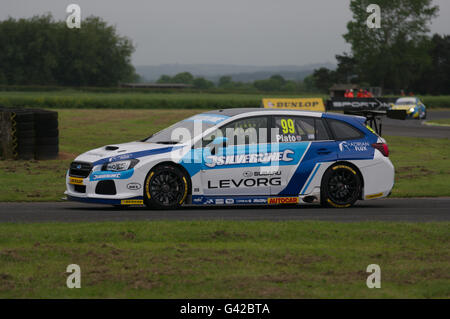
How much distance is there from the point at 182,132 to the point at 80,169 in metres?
1.66

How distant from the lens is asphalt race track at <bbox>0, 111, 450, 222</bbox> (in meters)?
10.0

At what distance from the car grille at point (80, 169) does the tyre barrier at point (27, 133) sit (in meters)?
8.13

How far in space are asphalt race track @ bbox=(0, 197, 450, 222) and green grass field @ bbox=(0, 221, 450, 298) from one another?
0.92 meters

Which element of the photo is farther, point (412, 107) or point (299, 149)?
point (412, 107)

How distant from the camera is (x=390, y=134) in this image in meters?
33.1

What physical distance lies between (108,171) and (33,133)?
29.9ft

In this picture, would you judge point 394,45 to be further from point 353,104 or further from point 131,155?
point 131,155

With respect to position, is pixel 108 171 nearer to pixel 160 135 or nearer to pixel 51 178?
pixel 160 135

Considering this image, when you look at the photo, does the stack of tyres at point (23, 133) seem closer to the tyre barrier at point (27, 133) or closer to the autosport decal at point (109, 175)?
the tyre barrier at point (27, 133)

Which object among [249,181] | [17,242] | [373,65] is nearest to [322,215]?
[249,181]

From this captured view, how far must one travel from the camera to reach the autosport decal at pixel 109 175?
10.6 metres

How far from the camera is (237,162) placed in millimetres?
11055

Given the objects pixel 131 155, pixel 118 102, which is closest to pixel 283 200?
pixel 131 155

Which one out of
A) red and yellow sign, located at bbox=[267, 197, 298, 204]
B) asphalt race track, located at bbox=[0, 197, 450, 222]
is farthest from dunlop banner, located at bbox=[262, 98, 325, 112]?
red and yellow sign, located at bbox=[267, 197, 298, 204]
